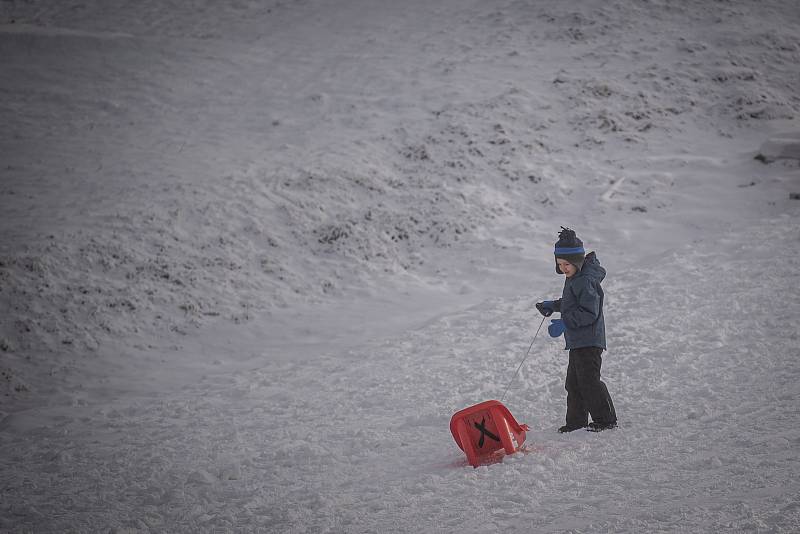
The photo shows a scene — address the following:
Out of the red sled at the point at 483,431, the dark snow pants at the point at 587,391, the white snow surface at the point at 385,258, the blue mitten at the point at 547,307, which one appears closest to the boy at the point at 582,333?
the dark snow pants at the point at 587,391

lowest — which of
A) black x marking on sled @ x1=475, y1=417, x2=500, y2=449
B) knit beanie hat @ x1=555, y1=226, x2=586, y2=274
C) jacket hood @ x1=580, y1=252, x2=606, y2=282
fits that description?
black x marking on sled @ x1=475, y1=417, x2=500, y2=449

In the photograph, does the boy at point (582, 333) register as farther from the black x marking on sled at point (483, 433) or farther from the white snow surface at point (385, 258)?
the black x marking on sled at point (483, 433)

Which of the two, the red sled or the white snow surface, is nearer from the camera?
the white snow surface

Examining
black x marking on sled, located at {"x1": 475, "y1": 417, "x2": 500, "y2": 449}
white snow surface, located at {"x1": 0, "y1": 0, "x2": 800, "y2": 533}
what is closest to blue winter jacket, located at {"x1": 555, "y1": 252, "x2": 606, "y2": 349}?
white snow surface, located at {"x1": 0, "y1": 0, "x2": 800, "y2": 533}

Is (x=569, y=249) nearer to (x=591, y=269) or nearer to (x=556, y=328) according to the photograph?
(x=591, y=269)

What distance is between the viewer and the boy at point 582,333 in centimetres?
476

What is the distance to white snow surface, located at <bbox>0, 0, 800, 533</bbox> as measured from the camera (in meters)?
4.25

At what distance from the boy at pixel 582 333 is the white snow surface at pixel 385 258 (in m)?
0.23

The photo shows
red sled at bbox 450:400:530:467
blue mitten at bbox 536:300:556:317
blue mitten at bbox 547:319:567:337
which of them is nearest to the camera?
red sled at bbox 450:400:530:467

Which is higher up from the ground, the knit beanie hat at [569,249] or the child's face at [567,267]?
the knit beanie hat at [569,249]

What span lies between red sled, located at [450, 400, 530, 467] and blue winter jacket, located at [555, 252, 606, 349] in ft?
3.04

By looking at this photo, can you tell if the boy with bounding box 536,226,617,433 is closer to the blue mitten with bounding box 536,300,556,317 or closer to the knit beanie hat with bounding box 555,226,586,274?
the knit beanie hat with bounding box 555,226,586,274

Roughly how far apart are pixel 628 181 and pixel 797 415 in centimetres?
876

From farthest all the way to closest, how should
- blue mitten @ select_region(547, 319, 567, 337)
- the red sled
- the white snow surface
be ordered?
1. blue mitten @ select_region(547, 319, 567, 337)
2. the red sled
3. the white snow surface
